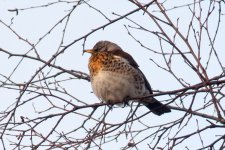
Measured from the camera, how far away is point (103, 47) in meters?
8.23

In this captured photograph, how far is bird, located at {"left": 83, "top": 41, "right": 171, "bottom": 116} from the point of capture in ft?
24.9

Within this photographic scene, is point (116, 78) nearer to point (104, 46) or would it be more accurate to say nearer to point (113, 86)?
point (113, 86)

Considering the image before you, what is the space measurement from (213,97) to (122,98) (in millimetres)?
2649

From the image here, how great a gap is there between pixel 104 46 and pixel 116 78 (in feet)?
2.60

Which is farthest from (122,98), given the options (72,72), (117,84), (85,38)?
(85,38)

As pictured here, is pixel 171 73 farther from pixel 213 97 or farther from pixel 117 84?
pixel 117 84

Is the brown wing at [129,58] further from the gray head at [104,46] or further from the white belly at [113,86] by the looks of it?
the white belly at [113,86]

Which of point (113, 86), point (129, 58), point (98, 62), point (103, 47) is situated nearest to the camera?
point (113, 86)

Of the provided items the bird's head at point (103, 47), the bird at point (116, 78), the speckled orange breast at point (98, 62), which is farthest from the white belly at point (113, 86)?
the bird's head at point (103, 47)

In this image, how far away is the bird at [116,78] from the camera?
24.9 feet

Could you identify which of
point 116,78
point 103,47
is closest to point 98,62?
point 116,78

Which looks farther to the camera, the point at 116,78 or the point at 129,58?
the point at 129,58

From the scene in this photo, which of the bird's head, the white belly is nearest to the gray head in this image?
the bird's head

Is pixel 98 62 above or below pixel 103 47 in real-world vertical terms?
below
